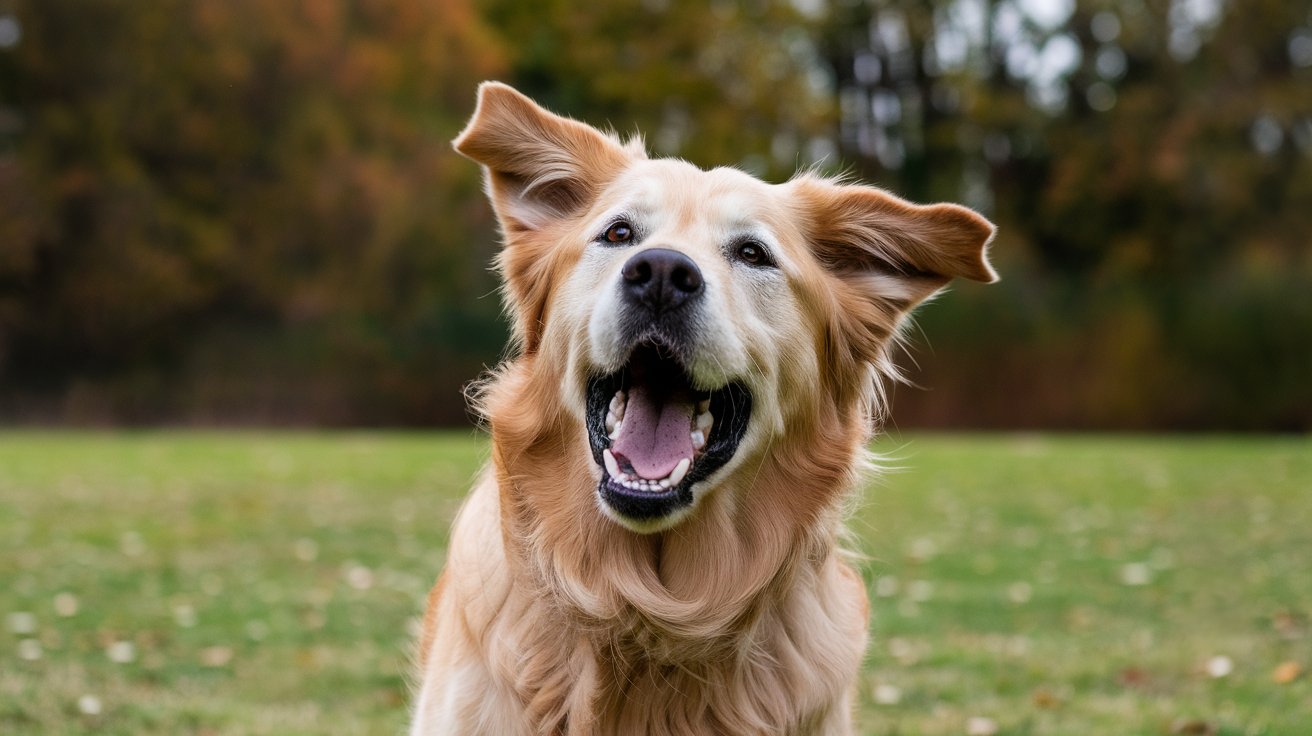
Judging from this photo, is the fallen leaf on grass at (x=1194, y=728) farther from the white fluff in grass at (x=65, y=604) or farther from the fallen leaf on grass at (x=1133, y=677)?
the white fluff in grass at (x=65, y=604)

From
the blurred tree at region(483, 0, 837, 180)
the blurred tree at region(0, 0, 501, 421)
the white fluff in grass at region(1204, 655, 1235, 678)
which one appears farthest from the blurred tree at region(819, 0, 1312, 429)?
the white fluff in grass at region(1204, 655, 1235, 678)

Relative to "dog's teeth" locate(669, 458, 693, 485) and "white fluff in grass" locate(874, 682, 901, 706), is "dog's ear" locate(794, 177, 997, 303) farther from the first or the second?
"white fluff in grass" locate(874, 682, 901, 706)

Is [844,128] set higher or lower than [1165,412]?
higher

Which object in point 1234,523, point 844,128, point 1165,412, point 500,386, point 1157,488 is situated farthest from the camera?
point 844,128

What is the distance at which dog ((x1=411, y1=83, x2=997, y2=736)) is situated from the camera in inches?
146

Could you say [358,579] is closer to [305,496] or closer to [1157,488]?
[305,496]

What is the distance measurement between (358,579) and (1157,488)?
376 inches

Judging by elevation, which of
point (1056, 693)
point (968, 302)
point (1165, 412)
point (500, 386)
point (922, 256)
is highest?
point (922, 256)

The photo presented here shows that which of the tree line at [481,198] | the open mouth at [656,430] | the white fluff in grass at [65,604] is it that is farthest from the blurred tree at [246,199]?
the open mouth at [656,430]

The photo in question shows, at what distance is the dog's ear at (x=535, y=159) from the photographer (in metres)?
4.22

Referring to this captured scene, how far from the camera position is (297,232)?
29.4 metres

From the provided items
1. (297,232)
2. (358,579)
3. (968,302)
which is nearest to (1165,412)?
(968,302)

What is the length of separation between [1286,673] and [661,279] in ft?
13.6

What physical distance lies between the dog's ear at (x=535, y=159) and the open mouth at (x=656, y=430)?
2.61 feet
